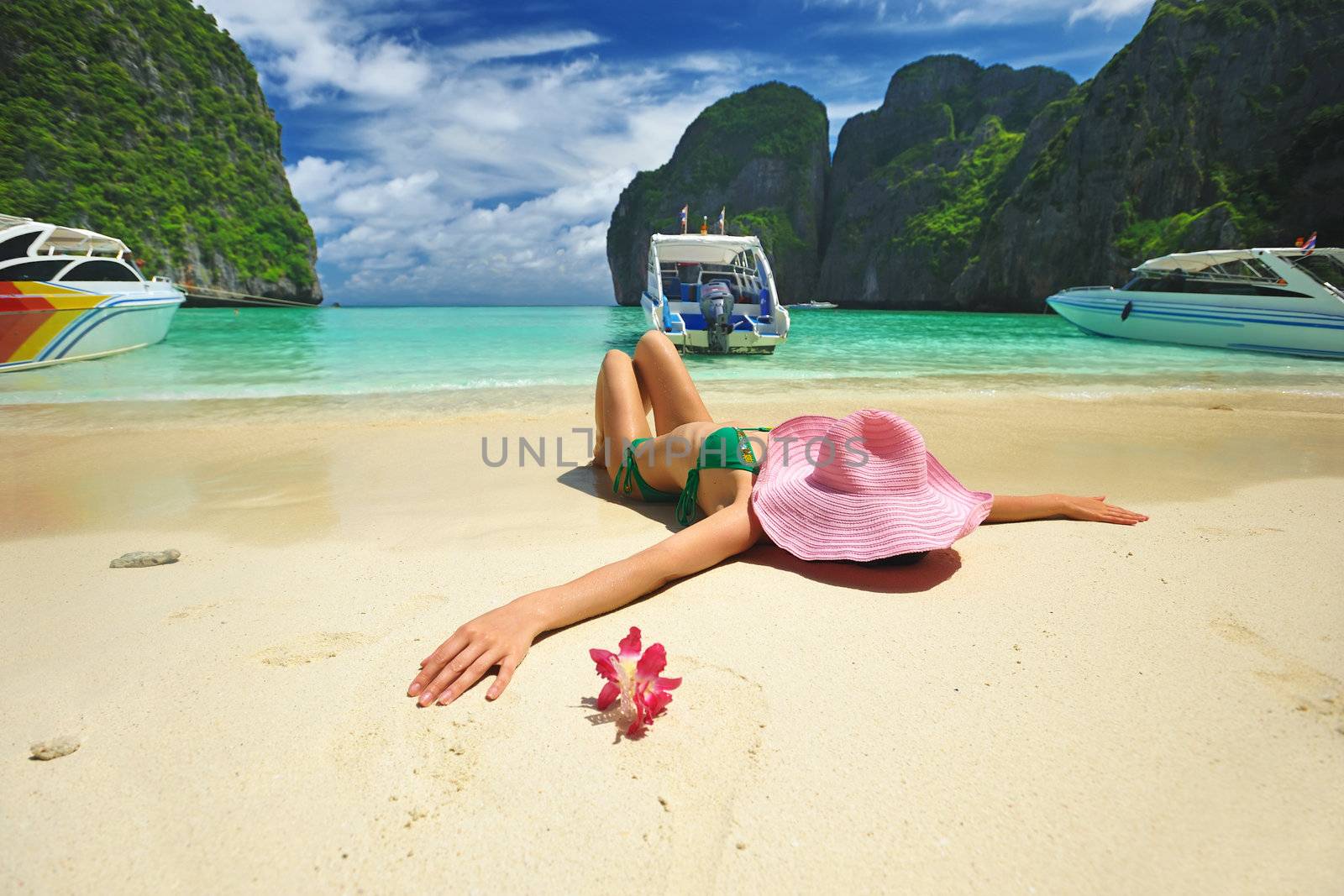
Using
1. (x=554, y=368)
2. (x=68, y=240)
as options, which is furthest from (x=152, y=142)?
(x=554, y=368)

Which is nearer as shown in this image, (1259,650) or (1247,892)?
(1247,892)

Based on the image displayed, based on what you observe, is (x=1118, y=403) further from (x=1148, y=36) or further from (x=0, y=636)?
(x=1148, y=36)

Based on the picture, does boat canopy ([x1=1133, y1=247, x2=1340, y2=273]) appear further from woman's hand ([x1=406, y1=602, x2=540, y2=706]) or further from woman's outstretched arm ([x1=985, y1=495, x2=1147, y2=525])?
woman's hand ([x1=406, y1=602, x2=540, y2=706])

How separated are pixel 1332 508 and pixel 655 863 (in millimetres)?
3658

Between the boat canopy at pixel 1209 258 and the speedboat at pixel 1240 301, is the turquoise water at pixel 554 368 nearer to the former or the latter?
the speedboat at pixel 1240 301

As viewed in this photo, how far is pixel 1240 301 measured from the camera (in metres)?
14.9

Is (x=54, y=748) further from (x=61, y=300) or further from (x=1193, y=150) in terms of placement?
(x=1193, y=150)

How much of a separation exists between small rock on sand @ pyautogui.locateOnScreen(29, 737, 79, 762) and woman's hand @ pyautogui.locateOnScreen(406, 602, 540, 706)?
644mm

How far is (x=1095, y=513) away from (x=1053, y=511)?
196 mm

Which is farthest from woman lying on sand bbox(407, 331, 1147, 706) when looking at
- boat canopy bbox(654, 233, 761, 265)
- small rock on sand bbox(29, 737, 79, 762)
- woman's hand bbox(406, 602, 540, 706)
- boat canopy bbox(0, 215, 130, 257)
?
boat canopy bbox(0, 215, 130, 257)

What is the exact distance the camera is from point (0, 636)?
183 cm

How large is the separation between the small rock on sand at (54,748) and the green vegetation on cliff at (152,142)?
195 ft

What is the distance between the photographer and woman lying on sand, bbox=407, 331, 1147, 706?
166 cm

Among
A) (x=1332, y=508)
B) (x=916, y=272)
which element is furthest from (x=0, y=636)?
(x=916, y=272)
